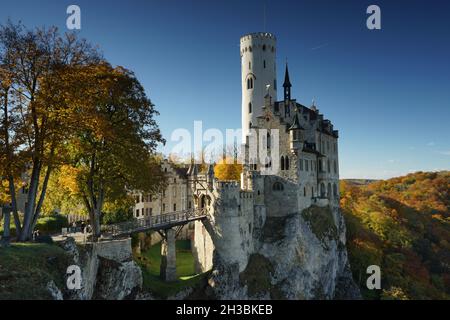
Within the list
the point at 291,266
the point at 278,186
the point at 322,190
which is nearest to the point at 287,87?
the point at 278,186

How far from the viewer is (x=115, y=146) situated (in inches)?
960

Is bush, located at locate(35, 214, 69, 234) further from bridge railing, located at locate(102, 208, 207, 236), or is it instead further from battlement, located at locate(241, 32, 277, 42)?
battlement, located at locate(241, 32, 277, 42)

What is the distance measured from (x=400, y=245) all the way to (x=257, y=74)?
4556 centimetres

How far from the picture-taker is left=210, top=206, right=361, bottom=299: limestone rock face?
109 feet

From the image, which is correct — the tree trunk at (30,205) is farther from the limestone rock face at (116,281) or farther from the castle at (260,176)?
the castle at (260,176)

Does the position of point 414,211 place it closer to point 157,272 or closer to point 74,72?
point 157,272

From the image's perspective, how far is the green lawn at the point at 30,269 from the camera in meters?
14.0

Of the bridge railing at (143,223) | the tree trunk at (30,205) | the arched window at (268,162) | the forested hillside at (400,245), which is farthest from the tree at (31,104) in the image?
the forested hillside at (400,245)

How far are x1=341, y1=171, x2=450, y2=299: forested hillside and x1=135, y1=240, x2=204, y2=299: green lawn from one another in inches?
1184

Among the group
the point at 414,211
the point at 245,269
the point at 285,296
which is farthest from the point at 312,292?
the point at 414,211

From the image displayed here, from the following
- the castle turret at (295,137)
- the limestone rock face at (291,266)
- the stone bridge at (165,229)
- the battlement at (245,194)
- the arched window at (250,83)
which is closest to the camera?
the stone bridge at (165,229)

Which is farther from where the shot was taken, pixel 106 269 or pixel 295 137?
pixel 295 137

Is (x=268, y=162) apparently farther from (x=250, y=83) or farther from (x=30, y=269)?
(x=30, y=269)

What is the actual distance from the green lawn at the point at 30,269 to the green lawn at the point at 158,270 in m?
9.71
